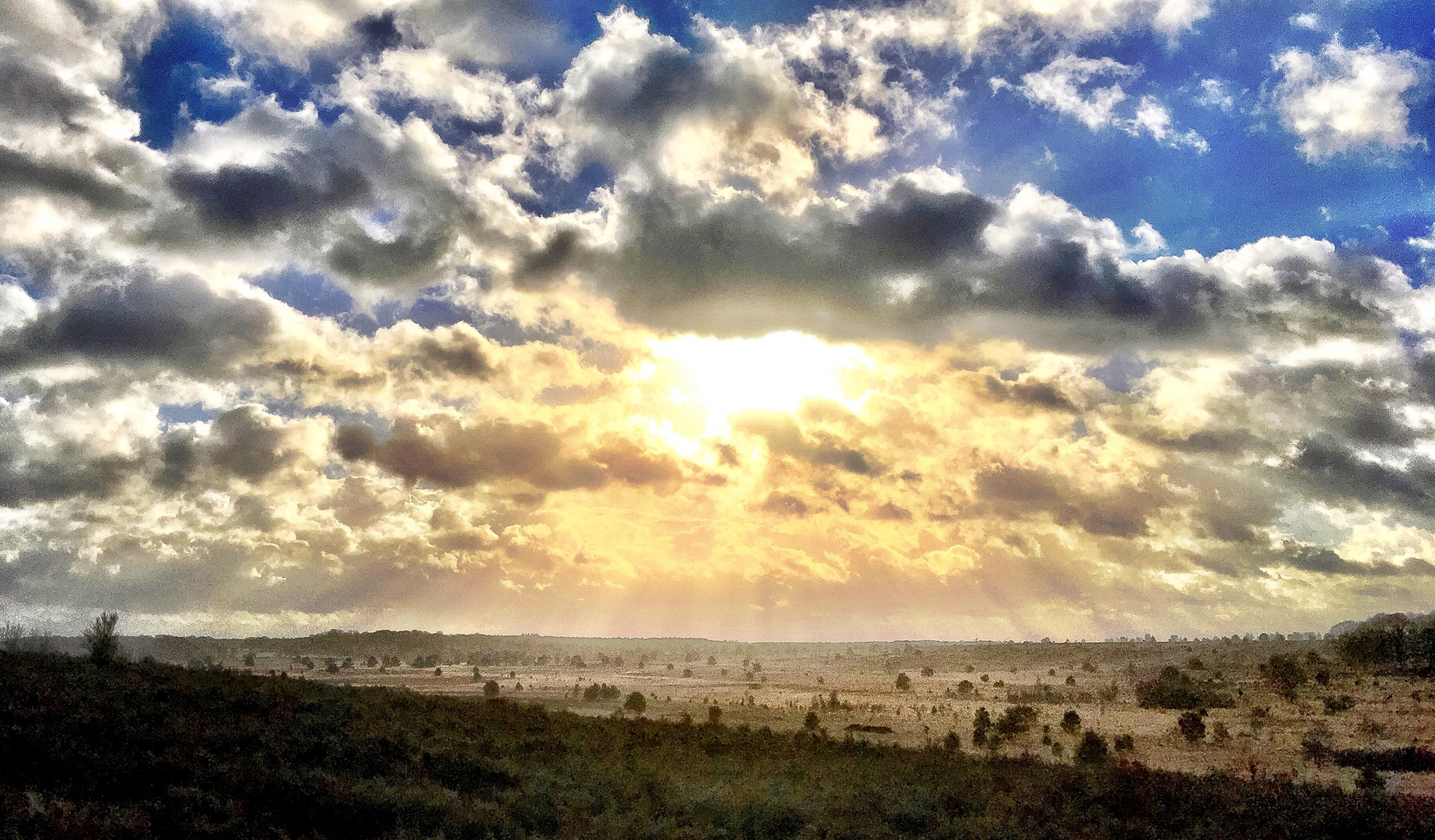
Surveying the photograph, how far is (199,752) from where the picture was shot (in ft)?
67.2

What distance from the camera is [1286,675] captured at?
64.7 m

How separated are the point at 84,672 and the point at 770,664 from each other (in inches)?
4879

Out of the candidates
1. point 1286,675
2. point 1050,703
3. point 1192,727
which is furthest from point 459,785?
point 1286,675

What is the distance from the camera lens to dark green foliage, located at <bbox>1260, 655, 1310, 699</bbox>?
192ft

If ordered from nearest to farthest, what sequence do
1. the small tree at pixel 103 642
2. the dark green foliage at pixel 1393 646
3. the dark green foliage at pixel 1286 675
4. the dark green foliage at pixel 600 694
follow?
1. the small tree at pixel 103 642
2. the dark green foliage at pixel 1286 675
3. the dark green foliage at pixel 1393 646
4. the dark green foliage at pixel 600 694

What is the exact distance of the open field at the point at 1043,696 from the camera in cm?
4106

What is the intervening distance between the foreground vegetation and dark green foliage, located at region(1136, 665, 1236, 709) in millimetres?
30199

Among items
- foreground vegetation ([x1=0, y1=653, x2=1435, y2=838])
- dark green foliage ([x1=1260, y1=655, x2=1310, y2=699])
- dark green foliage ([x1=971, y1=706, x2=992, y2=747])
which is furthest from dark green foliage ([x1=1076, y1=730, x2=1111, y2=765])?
dark green foliage ([x1=1260, y1=655, x2=1310, y2=699])

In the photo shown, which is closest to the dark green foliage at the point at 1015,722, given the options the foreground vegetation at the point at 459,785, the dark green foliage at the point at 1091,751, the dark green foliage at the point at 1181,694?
the dark green foliage at the point at 1091,751

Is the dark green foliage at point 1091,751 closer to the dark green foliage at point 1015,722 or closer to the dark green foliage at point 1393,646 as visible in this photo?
the dark green foliage at point 1015,722

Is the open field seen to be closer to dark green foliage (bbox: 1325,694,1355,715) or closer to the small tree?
dark green foliage (bbox: 1325,694,1355,715)

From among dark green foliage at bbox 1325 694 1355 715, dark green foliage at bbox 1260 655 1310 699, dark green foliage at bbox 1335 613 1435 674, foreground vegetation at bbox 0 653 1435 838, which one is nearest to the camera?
foreground vegetation at bbox 0 653 1435 838

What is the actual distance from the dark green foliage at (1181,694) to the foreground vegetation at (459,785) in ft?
99.1

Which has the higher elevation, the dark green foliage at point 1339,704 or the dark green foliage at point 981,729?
the dark green foliage at point 1339,704
